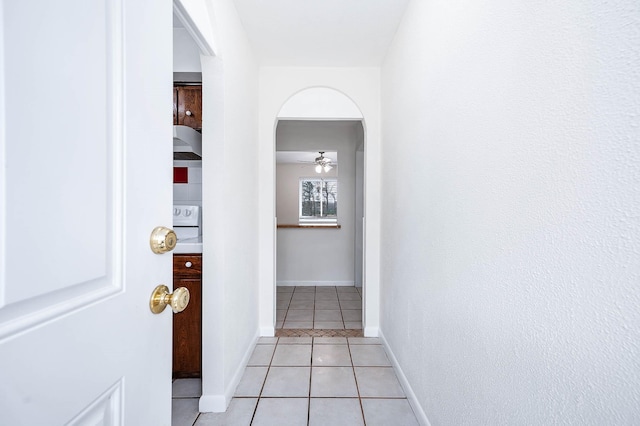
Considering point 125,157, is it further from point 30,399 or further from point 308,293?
point 308,293

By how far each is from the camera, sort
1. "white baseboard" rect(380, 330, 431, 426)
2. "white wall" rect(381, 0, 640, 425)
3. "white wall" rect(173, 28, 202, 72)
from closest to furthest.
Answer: "white wall" rect(381, 0, 640, 425) → "white baseboard" rect(380, 330, 431, 426) → "white wall" rect(173, 28, 202, 72)

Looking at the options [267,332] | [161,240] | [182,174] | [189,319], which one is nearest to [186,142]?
[182,174]

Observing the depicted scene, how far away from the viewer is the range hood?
207 cm

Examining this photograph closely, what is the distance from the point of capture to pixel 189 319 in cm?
204

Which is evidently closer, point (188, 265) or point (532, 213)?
point (532, 213)

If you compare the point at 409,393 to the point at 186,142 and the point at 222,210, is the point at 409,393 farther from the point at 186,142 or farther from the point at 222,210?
the point at 186,142

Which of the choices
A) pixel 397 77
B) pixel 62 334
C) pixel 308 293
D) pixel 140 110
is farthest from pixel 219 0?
pixel 308 293

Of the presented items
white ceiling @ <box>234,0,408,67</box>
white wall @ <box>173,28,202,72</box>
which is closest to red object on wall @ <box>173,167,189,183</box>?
white wall @ <box>173,28,202,72</box>

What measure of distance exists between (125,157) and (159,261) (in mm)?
250

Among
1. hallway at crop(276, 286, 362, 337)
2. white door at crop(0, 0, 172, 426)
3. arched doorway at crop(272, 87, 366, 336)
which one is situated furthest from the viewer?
arched doorway at crop(272, 87, 366, 336)

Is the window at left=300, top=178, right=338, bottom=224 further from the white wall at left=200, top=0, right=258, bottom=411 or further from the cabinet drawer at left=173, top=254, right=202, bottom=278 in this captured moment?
the cabinet drawer at left=173, top=254, right=202, bottom=278

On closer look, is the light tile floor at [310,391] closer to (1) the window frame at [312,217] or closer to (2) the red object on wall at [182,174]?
(2) the red object on wall at [182,174]

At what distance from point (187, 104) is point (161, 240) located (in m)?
1.95

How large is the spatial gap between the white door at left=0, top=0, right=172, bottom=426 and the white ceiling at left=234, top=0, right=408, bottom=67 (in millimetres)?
1530
